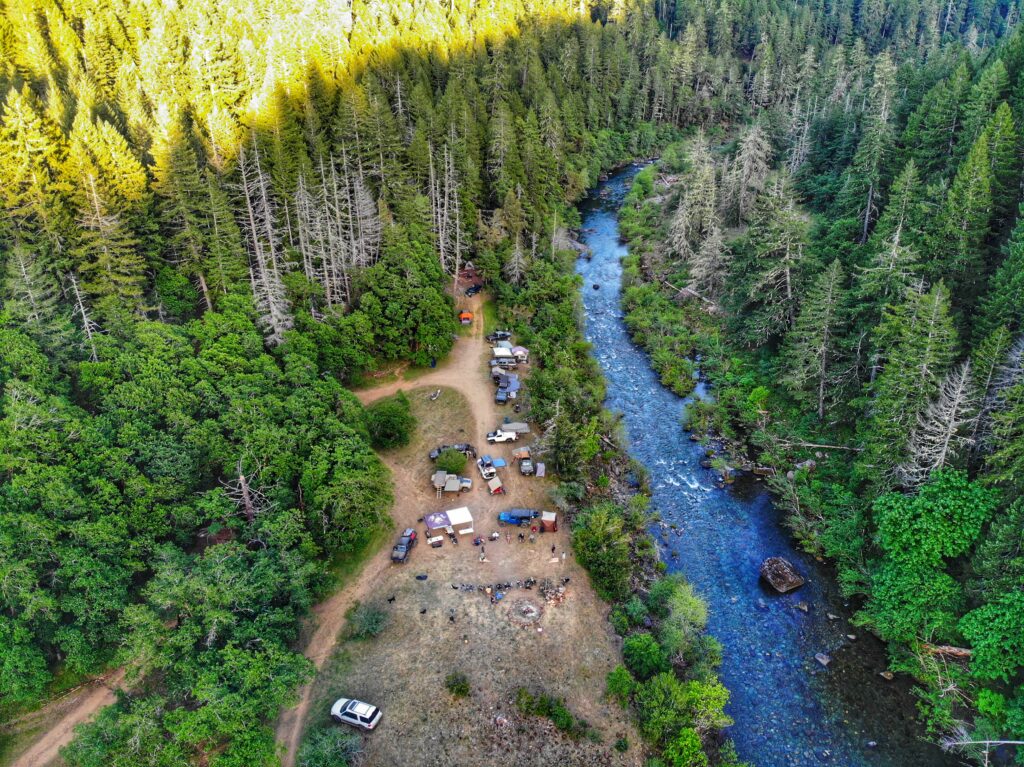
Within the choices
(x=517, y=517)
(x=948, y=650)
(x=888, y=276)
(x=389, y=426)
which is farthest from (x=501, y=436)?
(x=888, y=276)

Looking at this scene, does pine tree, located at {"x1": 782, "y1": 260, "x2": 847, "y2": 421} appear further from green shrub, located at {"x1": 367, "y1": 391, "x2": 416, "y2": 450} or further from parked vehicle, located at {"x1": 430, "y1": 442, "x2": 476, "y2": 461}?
green shrub, located at {"x1": 367, "y1": 391, "x2": 416, "y2": 450}

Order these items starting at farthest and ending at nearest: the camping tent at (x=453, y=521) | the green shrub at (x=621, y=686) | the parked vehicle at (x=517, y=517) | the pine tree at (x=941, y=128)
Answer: the pine tree at (x=941, y=128), the parked vehicle at (x=517, y=517), the camping tent at (x=453, y=521), the green shrub at (x=621, y=686)

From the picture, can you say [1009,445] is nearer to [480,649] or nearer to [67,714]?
[480,649]

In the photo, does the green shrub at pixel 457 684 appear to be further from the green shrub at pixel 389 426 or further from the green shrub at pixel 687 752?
the green shrub at pixel 389 426

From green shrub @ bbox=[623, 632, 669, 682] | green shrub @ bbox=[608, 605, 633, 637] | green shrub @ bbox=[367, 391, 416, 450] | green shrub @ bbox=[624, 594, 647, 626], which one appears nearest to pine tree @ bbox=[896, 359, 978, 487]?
green shrub @ bbox=[624, 594, 647, 626]

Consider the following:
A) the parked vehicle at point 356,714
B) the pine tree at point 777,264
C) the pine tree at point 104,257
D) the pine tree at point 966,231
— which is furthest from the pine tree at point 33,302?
the pine tree at point 966,231

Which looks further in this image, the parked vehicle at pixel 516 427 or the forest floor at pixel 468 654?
the parked vehicle at pixel 516 427
